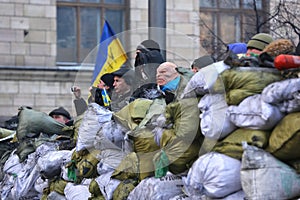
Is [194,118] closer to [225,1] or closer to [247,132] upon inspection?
[247,132]

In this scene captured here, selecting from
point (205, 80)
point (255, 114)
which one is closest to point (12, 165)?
point (205, 80)

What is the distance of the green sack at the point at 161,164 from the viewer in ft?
24.9

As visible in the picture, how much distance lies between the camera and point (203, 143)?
7.17 m

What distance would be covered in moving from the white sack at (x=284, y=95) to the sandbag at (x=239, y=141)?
244mm

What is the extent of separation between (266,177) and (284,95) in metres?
0.52

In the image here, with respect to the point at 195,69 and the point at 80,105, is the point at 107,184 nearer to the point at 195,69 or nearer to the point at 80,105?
the point at 195,69

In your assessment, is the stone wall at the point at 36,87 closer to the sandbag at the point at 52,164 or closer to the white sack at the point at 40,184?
the white sack at the point at 40,184

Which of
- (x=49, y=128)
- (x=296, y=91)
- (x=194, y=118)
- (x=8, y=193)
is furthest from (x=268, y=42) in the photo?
(x=8, y=193)

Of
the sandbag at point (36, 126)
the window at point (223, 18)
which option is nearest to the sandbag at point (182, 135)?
the sandbag at point (36, 126)

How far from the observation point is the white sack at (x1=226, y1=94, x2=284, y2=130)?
6355mm

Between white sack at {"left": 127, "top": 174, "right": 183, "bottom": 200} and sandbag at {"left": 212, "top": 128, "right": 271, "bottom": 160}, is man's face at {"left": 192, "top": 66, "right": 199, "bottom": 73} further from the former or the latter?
sandbag at {"left": 212, "top": 128, "right": 271, "bottom": 160}

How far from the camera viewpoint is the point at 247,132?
660 cm

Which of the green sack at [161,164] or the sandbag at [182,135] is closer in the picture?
the sandbag at [182,135]

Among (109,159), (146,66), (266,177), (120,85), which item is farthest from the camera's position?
(120,85)
